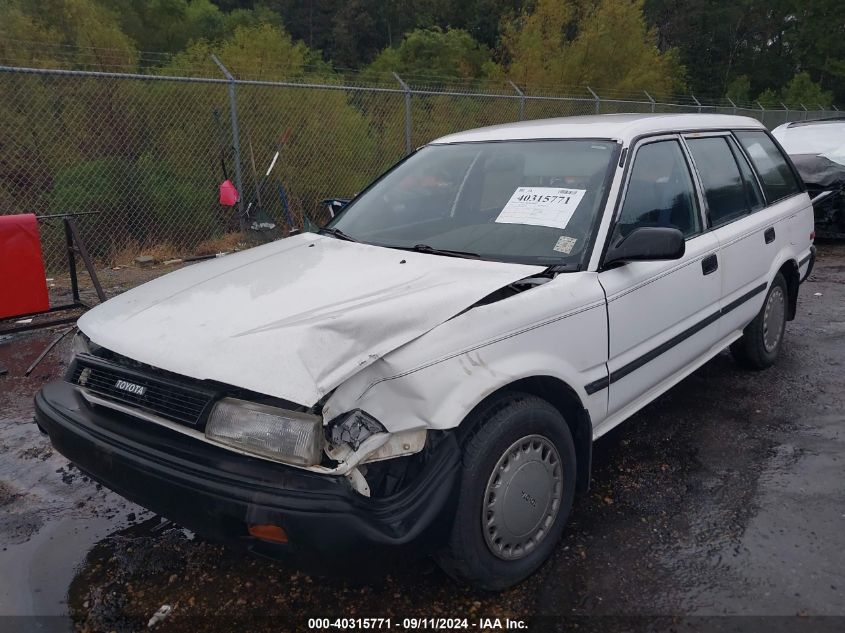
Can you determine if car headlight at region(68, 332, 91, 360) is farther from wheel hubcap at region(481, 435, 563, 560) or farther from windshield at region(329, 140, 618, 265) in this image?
wheel hubcap at region(481, 435, 563, 560)

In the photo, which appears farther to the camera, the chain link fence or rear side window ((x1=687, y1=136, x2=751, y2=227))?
the chain link fence

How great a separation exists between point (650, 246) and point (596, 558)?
130cm

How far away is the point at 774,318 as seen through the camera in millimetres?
4613

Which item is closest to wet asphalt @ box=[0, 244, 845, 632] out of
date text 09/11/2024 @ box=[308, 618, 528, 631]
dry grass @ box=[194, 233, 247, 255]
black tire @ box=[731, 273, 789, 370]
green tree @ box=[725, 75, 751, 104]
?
date text 09/11/2024 @ box=[308, 618, 528, 631]

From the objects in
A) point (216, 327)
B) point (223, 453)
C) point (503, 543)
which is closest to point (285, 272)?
point (216, 327)

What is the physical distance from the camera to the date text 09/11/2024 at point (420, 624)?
235 centimetres

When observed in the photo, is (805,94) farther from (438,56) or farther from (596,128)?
Answer: (596,128)

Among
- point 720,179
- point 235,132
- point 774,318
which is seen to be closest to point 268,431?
point 720,179

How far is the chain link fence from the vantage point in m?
8.68

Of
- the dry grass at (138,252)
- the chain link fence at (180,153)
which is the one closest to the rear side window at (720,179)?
the chain link fence at (180,153)

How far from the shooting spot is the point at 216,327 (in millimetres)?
2309

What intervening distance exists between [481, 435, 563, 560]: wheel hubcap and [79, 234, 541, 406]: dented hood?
60 centimetres

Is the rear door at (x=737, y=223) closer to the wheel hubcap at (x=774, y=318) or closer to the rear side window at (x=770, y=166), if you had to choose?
the rear side window at (x=770, y=166)

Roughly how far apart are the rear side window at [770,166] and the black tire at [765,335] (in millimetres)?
603
